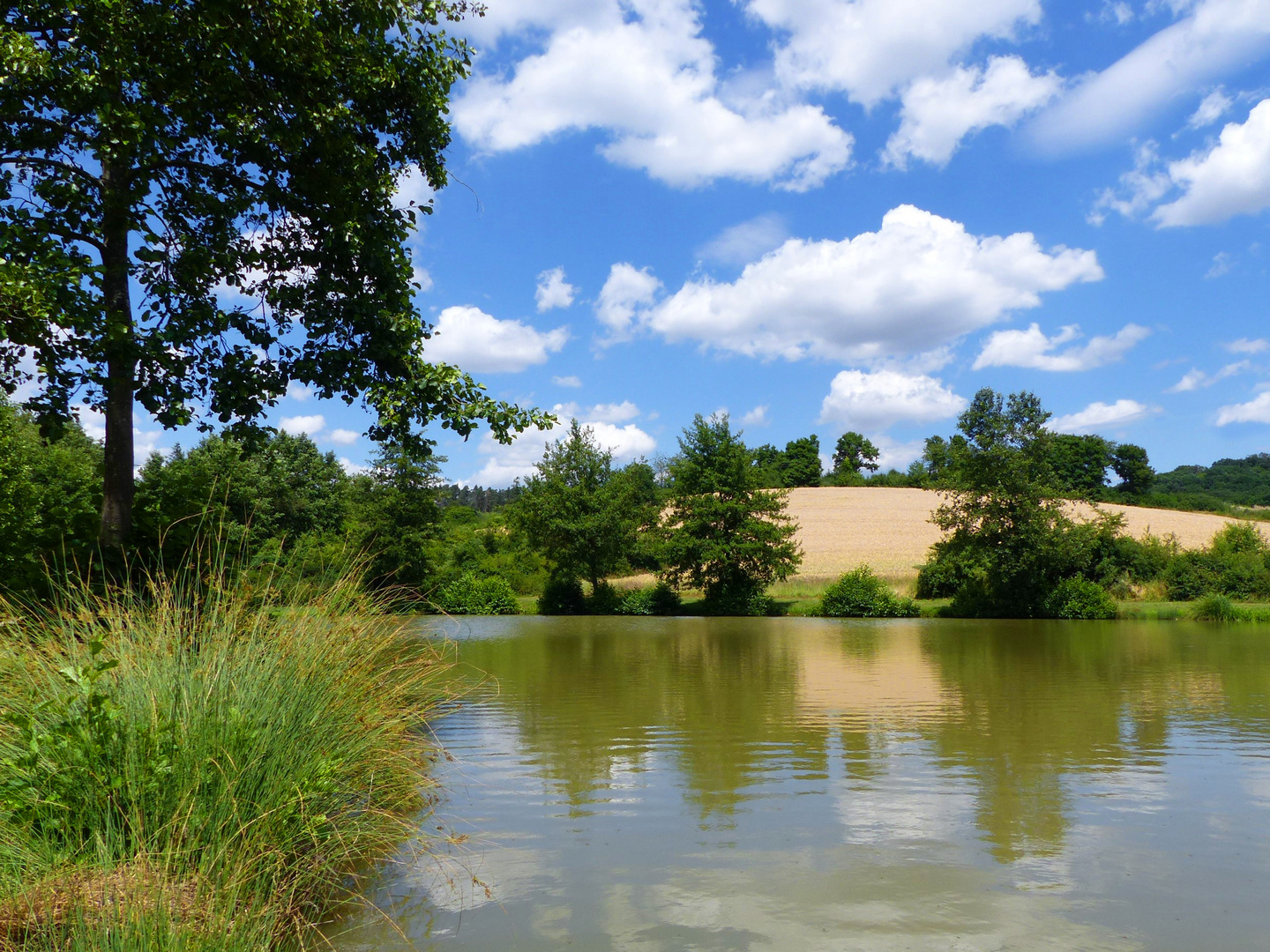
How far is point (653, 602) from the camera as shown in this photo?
4034cm

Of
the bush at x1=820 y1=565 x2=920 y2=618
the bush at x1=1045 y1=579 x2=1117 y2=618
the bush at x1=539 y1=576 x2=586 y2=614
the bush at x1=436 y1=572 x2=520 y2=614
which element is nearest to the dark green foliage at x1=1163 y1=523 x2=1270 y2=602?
the bush at x1=1045 y1=579 x2=1117 y2=618

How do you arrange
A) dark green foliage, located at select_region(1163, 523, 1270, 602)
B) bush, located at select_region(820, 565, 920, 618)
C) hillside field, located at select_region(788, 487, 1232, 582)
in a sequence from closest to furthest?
dark green foliage, located at select_region(1163, 523, 1270, 602) → bush, located at select_region(820, 565, 920, 618) → hillside field, located at select_region(788, 487, 1232, 582)

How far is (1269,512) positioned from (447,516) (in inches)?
2694

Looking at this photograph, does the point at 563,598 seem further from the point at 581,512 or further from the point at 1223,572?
the point at 1223,572

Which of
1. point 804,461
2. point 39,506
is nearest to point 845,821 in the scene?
point 39,506

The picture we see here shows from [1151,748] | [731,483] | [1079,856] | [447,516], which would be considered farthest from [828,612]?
[1079,856]

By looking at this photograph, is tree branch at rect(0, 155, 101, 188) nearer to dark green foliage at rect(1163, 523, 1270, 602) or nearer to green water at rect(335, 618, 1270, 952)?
green water at rect(335, 618, 1270, 952)

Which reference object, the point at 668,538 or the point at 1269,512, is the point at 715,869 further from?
the point at 1269,512

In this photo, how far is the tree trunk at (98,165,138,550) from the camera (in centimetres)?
870

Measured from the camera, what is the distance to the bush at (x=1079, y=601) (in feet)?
103

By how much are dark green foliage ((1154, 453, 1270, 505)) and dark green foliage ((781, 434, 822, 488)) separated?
36.7 metres

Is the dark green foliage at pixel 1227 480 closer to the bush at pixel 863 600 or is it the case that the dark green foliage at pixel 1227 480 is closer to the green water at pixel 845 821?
the bush at pixel 863 600

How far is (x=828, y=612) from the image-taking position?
116 ft

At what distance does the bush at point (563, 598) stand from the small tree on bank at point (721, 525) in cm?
455
